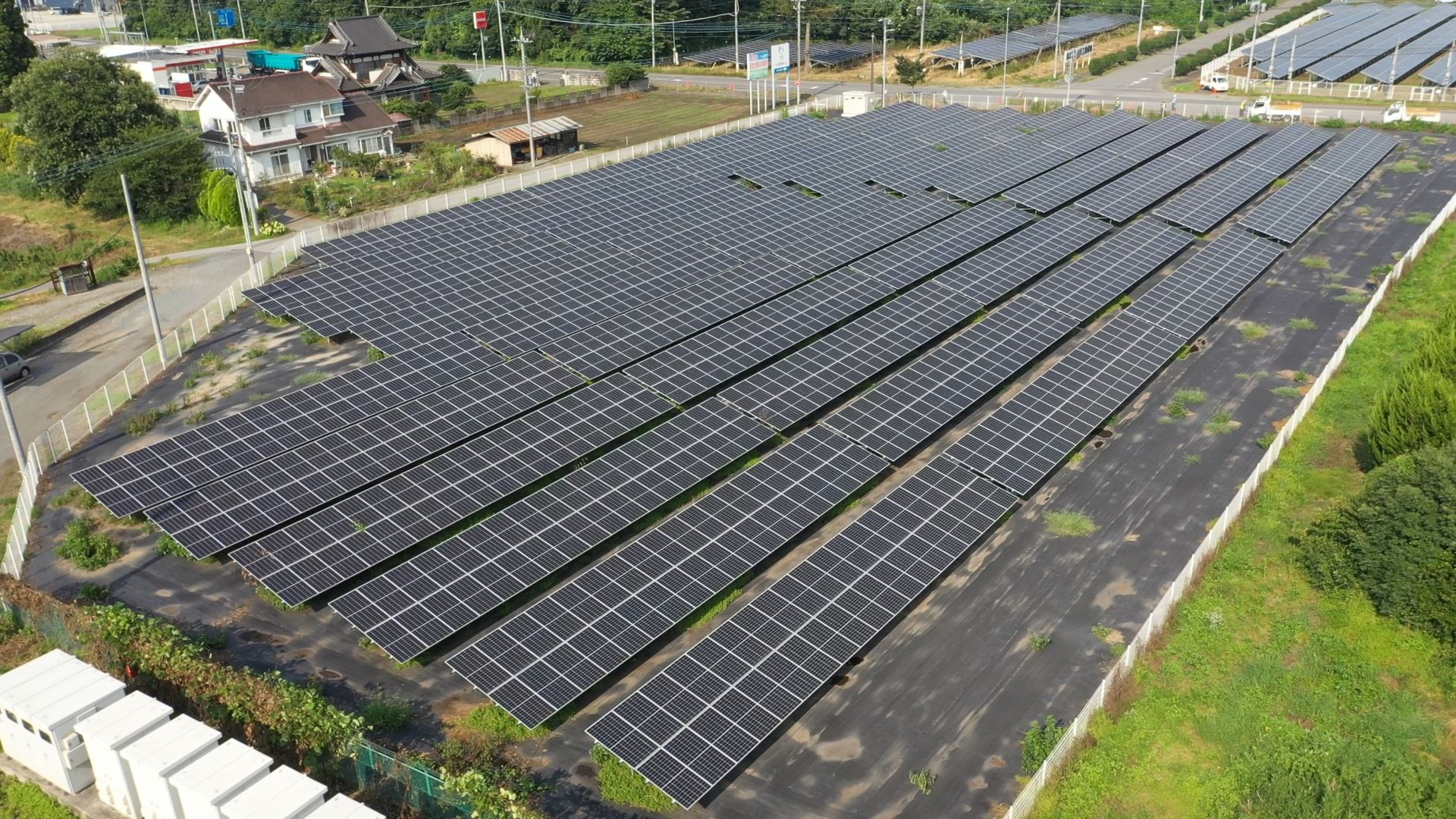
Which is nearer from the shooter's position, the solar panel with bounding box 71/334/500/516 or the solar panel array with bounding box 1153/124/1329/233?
the solar panel with bounding box 71/334/500/516

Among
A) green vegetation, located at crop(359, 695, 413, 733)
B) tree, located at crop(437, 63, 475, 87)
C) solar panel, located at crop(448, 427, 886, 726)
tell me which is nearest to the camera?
green vegetation, located at crop(359, 695, 413, 733)

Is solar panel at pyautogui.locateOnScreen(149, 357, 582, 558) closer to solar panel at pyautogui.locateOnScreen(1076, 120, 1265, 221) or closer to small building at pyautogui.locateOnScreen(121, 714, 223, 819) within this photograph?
small building at pyautogui.locateOnScreen(121, 714, 223, 819)

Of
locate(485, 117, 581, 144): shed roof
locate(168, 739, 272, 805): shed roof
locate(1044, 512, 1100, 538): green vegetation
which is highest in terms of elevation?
locate(485, 117, 581, 144): shed roof

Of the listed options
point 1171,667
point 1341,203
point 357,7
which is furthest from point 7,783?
point 357,7

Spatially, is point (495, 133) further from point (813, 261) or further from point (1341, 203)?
point (1341, 203)

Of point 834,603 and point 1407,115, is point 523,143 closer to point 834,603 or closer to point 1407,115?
point 834,603

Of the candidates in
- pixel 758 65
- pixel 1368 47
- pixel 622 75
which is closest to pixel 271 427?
pixel 758 65

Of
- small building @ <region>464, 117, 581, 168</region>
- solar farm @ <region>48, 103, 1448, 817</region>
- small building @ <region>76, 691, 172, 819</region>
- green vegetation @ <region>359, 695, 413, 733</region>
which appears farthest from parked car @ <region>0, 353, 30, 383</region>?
small building @ <region>464, 117, 581, 168</region>
